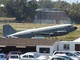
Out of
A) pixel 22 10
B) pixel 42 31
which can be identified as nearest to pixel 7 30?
pixel 42 31

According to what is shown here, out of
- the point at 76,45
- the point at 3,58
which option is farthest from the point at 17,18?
the point at 3,58

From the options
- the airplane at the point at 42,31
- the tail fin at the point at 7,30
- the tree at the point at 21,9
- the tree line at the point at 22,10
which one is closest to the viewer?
the tail fin at the point at 7,30

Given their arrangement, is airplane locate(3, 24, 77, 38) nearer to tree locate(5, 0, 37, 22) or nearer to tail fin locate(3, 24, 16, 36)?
tail fin locate(3, 24, 16, 36)

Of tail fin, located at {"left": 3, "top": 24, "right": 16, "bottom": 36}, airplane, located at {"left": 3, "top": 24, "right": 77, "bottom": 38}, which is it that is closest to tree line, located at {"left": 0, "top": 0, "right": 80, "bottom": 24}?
airplane, located at {"left": 3, "top": 24, "right": 77, "bottom": 38}

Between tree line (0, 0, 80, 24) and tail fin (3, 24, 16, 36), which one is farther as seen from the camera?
tree line (0, 0, 80, 24)

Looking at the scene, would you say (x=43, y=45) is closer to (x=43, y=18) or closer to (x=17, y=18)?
(x=17, y=18)

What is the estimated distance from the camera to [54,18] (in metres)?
167

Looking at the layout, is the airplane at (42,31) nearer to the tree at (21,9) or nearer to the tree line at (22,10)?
the tree line at (22,10)

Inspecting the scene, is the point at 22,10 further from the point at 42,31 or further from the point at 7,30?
the point at 7,30

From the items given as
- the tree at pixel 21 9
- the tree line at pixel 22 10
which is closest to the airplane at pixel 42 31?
the tree line at pixel 22 10

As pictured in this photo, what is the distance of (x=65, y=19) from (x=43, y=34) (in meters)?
88.5

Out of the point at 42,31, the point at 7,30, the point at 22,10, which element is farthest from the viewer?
the point at 22,10

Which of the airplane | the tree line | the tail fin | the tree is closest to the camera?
the tail fin

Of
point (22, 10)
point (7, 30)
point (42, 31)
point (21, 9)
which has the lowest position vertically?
point (22, 10)
